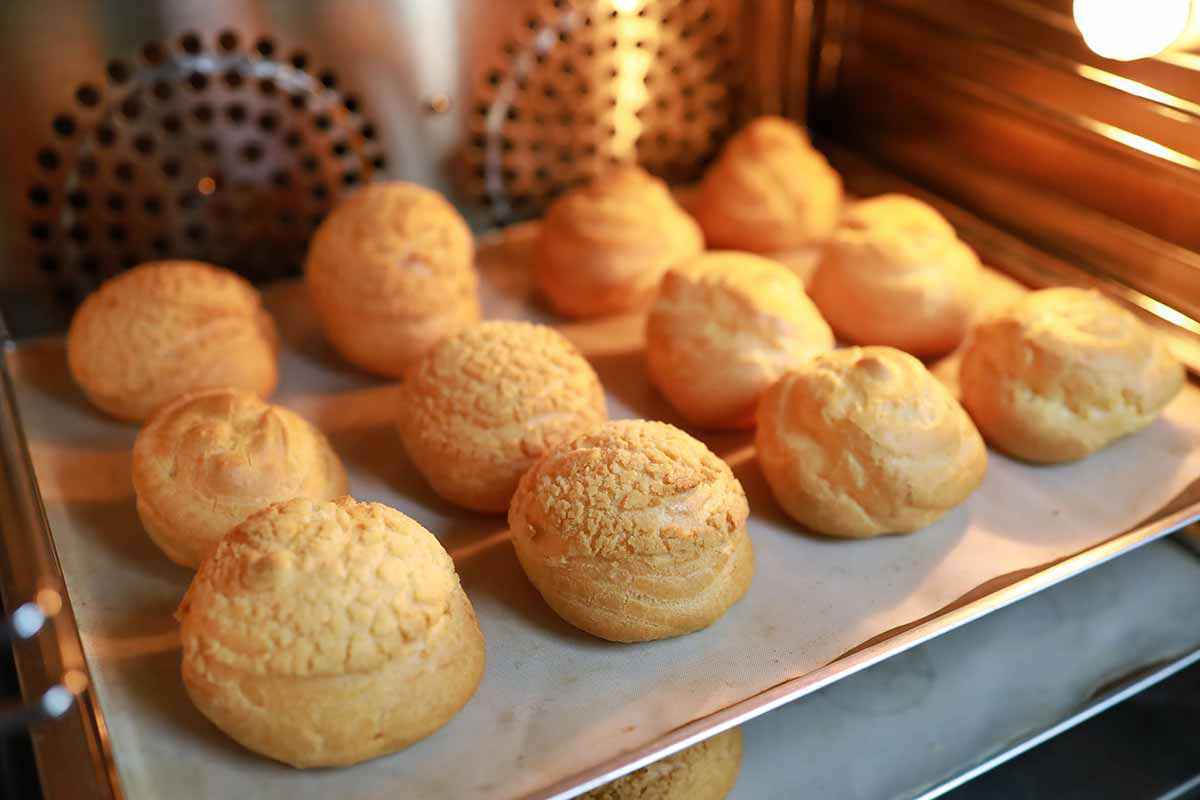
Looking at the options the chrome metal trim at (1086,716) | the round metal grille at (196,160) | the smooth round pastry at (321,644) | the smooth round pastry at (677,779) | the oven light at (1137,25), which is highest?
the oven light at (1137,25)

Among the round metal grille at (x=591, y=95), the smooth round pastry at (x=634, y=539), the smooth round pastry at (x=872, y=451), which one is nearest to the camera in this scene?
the smooth round pastry at (x=634, y=539)

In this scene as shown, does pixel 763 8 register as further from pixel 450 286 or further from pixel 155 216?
pixel 155 216

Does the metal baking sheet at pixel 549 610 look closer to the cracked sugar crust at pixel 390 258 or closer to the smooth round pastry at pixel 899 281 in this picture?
the cracked sugar crust at pixel 390 258

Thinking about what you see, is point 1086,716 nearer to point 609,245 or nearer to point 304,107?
point 609,245

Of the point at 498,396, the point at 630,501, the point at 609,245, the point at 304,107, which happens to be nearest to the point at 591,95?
the point at 609,245

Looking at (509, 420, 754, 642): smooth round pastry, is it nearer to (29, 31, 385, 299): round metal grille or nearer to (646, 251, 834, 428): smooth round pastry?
(646, 251, 834, 428): smooth round pastry

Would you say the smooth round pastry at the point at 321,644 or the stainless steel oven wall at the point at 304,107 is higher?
the stainless steel oven wall at the point at 304,107

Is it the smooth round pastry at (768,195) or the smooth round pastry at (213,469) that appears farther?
the smooth round pastry at (768,195)

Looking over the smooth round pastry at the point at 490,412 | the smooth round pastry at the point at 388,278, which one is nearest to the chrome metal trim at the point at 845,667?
the smooth round pastry at the point at 490,412
